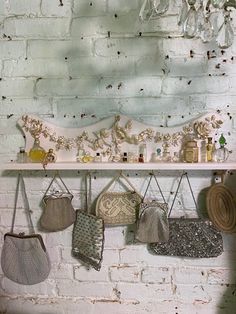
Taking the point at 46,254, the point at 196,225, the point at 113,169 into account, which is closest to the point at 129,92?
the point at 113,169

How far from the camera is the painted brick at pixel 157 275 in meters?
1.44

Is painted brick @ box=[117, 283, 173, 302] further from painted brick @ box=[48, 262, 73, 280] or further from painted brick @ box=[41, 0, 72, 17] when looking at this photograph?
painted brick @ box=[41, 0, 72, 17]

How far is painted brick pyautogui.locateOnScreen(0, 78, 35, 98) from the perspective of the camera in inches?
56.4

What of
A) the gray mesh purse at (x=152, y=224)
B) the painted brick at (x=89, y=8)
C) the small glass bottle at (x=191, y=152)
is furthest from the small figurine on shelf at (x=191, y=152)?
the painted brick at (x=89, y=8)

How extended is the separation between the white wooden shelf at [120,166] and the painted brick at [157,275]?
1.32 feet

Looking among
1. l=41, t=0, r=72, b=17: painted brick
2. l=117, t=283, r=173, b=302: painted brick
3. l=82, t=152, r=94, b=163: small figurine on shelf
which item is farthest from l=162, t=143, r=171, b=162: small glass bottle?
l=41, t=0, r=72, b=17: painted brick

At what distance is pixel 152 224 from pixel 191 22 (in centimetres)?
71

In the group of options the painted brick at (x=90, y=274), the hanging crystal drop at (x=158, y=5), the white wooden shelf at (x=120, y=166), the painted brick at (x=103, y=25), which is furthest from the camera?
the painted brick at (x=90, y=274)

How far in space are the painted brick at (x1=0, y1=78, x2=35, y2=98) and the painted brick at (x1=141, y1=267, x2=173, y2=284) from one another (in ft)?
2.58

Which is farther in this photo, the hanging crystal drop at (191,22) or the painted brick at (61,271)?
the painted brick at (61,271)

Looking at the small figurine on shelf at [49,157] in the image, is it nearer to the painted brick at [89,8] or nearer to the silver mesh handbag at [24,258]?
the silver mesh handbag at [24,258]

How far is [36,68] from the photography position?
1424mm

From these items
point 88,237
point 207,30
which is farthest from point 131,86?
point 88,237

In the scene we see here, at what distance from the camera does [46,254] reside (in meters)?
1.46
